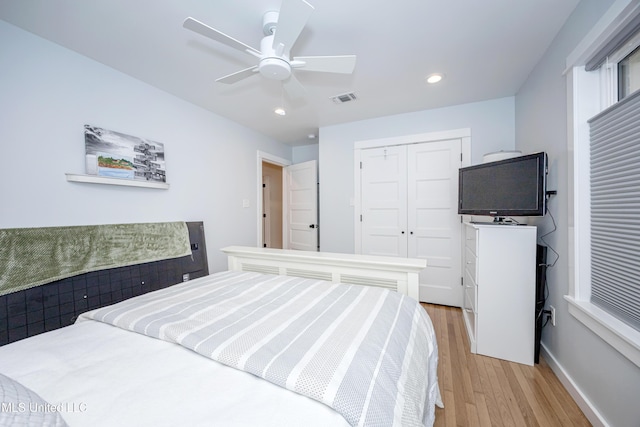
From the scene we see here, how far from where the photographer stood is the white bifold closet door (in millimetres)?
2895

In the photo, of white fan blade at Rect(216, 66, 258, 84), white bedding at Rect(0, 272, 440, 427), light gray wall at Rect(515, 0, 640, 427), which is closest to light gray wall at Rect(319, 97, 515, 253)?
light gray wall at Rect(515, 0, 640, 427)

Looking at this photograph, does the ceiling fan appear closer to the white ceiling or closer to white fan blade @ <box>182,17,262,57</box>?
white fan blade @ <box>182,17,262,57</box>

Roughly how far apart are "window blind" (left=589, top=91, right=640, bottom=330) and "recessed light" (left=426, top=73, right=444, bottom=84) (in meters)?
1.16

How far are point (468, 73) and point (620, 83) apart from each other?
103 cm

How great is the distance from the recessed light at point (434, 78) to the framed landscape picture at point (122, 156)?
2.66 meters

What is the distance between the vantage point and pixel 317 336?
0.90 meters

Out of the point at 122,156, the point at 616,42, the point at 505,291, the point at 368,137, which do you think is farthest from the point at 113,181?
the point at 616,42

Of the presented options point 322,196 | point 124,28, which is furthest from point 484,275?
point 124,28

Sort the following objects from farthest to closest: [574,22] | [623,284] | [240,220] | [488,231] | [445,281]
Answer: [240,220], [445,281], [488,231], [574,22], [623,284]

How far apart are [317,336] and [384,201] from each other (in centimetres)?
256

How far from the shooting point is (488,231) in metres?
1.92

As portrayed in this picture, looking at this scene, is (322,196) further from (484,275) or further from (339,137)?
(484,275)

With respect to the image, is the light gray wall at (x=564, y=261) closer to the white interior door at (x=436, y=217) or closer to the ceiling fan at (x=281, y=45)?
the white interior door at (x=436, y=217)

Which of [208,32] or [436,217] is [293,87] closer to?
[208,32]
